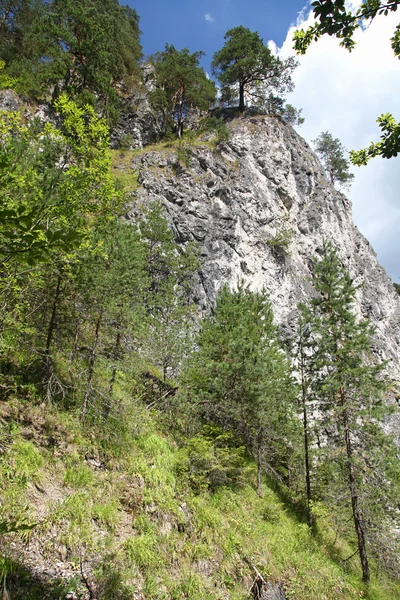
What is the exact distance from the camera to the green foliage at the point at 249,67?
38625 mm

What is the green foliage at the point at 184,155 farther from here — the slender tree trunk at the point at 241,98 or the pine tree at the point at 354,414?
the pine tree at the point at 354,414

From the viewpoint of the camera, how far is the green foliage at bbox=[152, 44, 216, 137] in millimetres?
35812

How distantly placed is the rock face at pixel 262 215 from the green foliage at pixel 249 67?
5.32 m

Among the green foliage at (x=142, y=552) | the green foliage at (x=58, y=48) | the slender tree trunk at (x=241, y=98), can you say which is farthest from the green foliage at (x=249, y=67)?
the green foliage at (x=142, y=552)

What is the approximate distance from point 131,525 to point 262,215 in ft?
96.8

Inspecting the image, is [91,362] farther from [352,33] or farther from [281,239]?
[281,239]

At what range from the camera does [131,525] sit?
297 inches

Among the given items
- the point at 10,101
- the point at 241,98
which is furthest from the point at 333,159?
the point at 10,101

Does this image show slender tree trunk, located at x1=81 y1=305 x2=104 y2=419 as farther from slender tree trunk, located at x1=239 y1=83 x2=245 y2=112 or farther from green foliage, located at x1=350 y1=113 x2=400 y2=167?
slender tree trunk, located at x1=239 y1=83 x2=245 y2=112

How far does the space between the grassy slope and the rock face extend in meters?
15.7

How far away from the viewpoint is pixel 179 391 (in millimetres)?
14016

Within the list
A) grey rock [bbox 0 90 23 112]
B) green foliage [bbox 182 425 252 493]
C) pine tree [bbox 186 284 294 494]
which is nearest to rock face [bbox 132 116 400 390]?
pine tree [bbox 186 284 294 494]

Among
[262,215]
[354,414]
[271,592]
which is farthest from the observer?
[262,215]

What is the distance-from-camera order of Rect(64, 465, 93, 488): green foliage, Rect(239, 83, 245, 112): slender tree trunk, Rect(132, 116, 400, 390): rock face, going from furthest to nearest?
1. Rect(239, 83, 245, 112): slender tree trunk
2. Rect(132, 116, 400, 390): rock face
3. Rect(64, 465, 93, 488): green foliage
